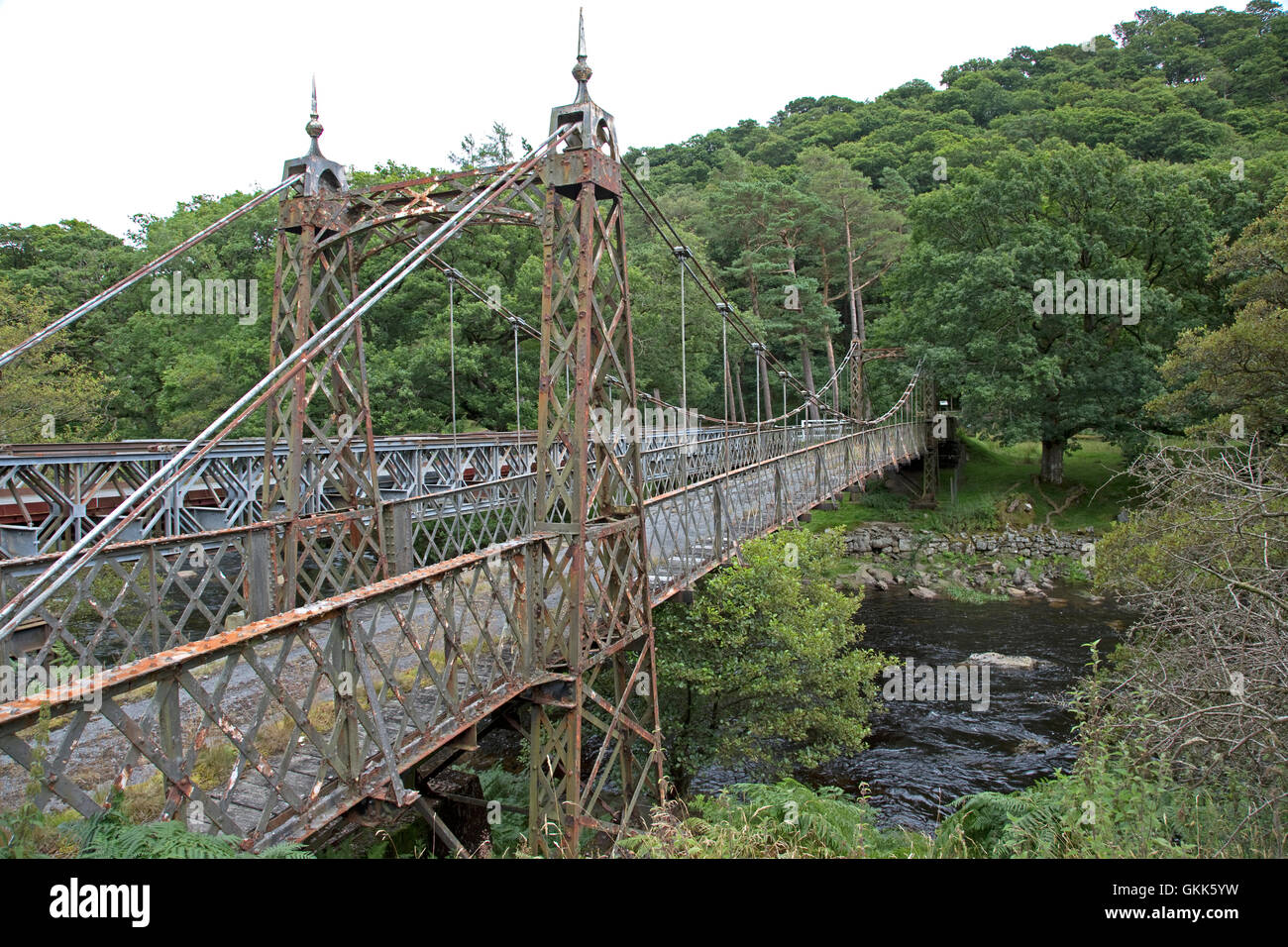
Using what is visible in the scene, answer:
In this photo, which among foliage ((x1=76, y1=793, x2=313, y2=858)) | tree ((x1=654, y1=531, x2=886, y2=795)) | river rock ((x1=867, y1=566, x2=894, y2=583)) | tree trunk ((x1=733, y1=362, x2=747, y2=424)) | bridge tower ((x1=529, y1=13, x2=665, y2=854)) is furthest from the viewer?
tree trunk ((x1=733, y1=362, x2=747, y2=424))

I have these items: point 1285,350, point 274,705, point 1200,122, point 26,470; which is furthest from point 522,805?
point 1200,122

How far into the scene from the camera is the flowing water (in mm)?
9617

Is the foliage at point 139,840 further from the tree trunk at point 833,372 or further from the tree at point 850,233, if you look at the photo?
the tree at point 850,233

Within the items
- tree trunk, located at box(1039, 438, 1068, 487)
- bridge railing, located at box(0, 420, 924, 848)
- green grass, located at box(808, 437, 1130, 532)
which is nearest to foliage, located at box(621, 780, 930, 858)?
bridge railing, located at box(0, 420, 924, 848)

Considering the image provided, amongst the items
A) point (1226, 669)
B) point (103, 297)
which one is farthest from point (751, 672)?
point (103, 297)

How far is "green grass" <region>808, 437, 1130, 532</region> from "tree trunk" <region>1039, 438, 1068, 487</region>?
0.27 metres

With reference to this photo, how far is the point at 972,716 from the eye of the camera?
11.7 m

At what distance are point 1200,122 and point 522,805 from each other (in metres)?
39.2

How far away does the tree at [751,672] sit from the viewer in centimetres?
824

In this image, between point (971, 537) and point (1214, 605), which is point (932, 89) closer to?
point (971, 537)

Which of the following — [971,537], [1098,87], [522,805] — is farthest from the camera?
[1098,87]

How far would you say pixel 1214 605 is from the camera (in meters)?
5.48

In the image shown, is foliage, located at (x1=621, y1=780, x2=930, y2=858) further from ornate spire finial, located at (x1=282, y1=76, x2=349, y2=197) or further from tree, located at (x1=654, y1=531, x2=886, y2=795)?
ornate spire finial, located at (x1=282, y1=76, x2=349, y2=197)

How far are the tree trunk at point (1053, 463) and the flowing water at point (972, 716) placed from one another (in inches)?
274
